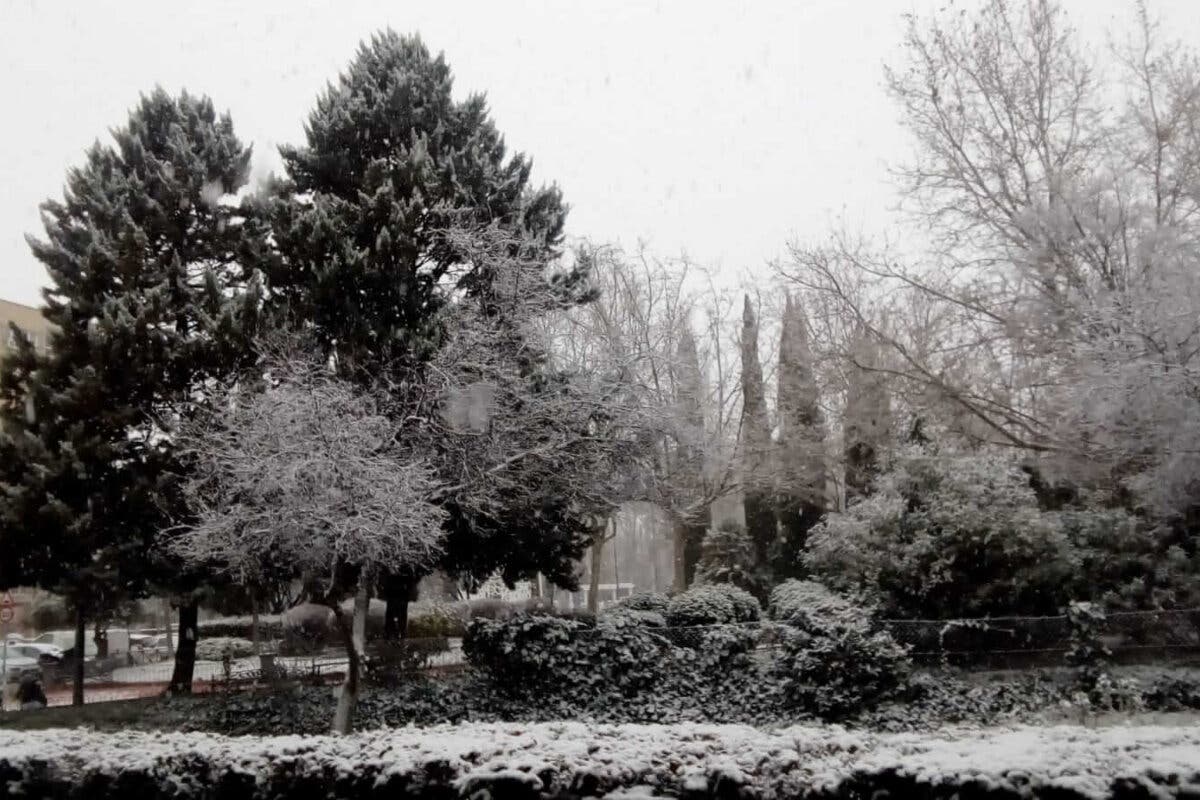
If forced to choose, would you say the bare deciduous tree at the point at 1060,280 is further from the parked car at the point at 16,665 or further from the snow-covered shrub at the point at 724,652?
the parked car at the point at 16,665

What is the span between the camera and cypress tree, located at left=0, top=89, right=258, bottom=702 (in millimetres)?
15117

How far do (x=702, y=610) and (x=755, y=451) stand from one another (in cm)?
1072

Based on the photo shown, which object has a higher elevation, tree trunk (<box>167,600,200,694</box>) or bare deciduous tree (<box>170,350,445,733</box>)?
bare deciduous tree (<box>170,350,445,733</box>)

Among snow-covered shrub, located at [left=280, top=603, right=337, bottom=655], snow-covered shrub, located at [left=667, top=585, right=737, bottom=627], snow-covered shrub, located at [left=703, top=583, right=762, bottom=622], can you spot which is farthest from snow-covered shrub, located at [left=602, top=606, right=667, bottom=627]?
snow-covered shrub, located at [left=280, top=603, right=337, bottom=655]

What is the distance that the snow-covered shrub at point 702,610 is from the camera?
1602 cm

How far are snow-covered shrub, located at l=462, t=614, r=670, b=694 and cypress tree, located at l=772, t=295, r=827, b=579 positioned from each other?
1282 centimetres

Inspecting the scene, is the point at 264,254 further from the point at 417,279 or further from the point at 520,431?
the point at 520,431

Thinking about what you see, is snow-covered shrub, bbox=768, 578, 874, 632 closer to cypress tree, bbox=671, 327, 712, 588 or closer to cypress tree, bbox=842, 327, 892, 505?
cypress tree, bbox=671, 327, 712, 588

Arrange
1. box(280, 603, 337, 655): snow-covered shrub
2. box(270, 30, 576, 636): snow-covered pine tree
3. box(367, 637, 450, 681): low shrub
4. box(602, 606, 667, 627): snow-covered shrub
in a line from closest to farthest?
box(602, 606, 667, 627): snow-covered shrub < box(367, 637, 450, 681): low shrub < box(270, 30, 576, 636): snow-covered pine tree < box(280, 603, 337, 655): snow-covered shrub

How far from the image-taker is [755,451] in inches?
1033

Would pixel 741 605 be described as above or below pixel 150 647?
above

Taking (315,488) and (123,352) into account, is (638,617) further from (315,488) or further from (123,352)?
(123,352)

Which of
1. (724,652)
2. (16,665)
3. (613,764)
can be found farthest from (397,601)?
(613,764)

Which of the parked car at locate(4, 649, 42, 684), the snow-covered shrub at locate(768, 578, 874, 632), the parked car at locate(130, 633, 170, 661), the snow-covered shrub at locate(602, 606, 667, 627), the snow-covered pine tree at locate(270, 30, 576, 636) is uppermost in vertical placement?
the snow-covered pine tree at locate(270, 30, 576, 636)
